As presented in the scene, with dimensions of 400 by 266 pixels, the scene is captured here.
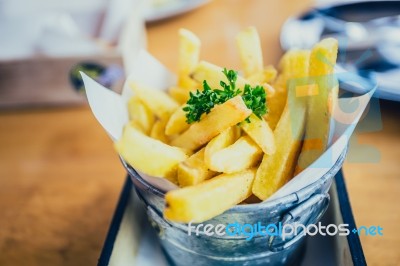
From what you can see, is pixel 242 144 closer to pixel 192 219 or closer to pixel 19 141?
pixel 192 219

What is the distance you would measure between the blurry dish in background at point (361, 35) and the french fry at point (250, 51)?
0.37 m

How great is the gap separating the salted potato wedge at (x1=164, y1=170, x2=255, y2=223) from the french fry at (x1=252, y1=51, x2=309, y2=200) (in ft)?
0.07

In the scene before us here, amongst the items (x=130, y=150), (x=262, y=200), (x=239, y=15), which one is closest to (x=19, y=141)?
(x=130, y=150)

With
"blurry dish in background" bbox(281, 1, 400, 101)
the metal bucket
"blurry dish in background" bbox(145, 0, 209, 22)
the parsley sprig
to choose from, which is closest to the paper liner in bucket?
the metal bucket

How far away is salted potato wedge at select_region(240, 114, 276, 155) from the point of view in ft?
1.83

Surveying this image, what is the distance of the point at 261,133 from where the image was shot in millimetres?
565

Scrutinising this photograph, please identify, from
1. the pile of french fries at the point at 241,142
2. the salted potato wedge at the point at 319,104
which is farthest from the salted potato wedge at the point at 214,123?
the salted potato wedge at the point at 319,104

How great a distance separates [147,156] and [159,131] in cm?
15

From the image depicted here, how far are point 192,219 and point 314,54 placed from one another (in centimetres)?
28

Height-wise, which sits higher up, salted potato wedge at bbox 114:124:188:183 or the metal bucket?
salted potato wedge at bbox 114:124:188:183

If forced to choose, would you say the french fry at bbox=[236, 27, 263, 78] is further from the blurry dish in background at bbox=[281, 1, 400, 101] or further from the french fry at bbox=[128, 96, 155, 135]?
the blurry dish in background at bbox=[281, 1, 400, 101]

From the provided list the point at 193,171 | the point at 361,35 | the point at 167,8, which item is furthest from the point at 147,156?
the point at 167,8

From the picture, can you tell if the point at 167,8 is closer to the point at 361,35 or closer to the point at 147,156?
the point at 361,35

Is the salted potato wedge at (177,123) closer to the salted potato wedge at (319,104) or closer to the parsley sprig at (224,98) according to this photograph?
the parsley sprig at (224,98)
